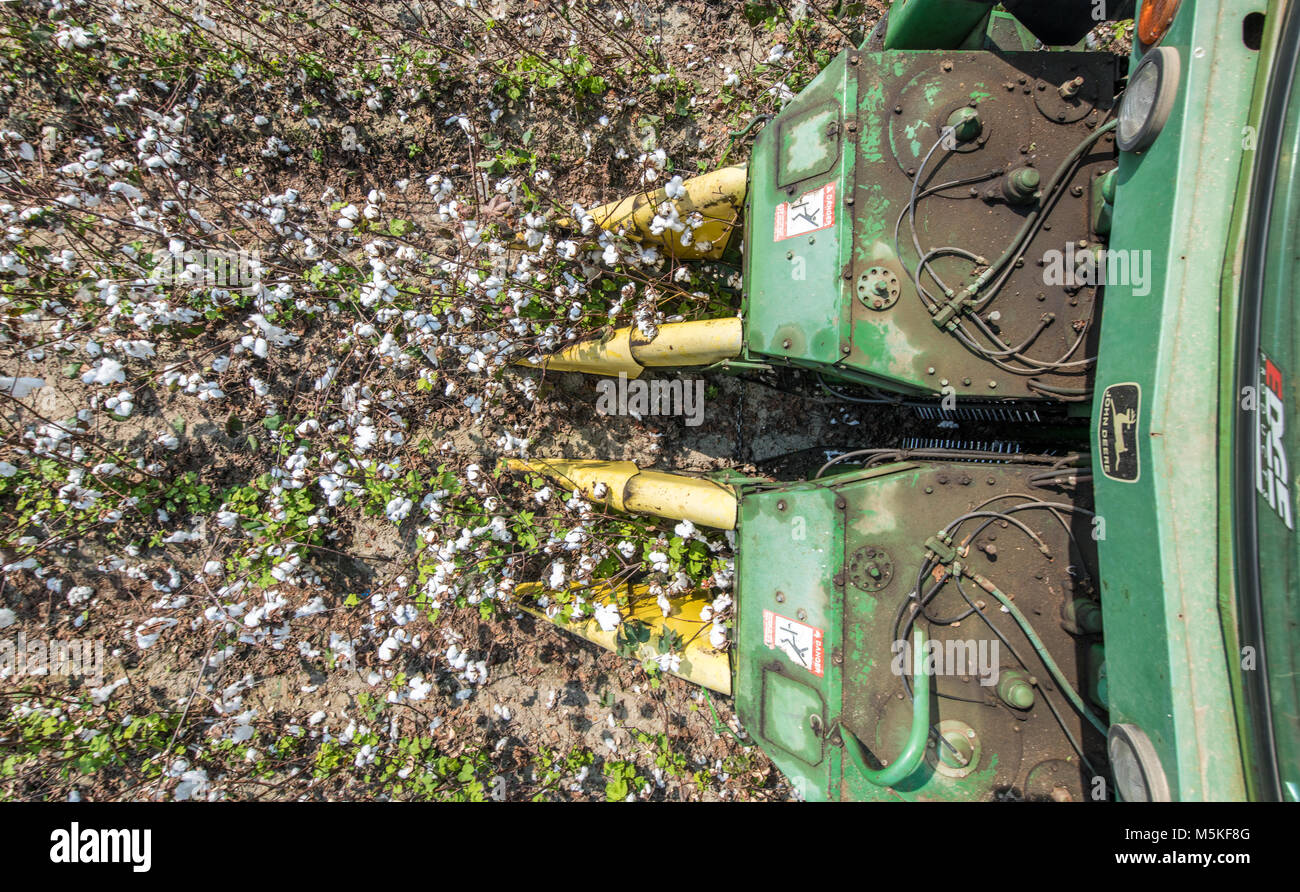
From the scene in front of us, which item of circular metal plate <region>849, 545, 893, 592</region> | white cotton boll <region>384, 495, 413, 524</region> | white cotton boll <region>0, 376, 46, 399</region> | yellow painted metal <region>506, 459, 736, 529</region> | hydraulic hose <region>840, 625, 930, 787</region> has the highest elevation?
white cotton boll <region>0, 376, 46, 399</region>

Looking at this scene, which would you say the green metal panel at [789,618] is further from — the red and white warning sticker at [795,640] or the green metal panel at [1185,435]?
the green metal panel at [1185,435]

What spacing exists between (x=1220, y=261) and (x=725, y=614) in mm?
2875

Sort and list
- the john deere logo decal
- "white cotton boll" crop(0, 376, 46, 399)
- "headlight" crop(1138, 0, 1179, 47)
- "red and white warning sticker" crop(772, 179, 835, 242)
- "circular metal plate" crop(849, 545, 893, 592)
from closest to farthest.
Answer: the john deere logo decal, "headlight" crop(1138, 0, 1179, 47), "circular metal plate" crop(849, 545, 893, 592), "red and white warning sticker" crop(772, 179, 835, 242), "white cotton boll" crop(0, 376, 46, 399)

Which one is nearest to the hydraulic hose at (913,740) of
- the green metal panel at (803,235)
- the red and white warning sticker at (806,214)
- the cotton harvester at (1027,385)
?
the cotton harvester at (1027,385)

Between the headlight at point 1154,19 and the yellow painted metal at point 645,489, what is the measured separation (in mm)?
2591

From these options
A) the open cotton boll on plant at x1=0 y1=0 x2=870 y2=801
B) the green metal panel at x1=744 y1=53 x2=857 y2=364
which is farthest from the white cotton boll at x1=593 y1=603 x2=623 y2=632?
the green metal panel at x1=744 y1=53 x2=857 y2=364

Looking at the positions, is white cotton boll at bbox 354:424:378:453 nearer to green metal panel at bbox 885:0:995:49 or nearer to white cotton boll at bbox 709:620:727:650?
white cotton boll at bbox 709:620:727:650

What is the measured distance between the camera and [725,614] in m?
3.82

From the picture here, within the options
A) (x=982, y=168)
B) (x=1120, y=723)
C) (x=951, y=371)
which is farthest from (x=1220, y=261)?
(x=1120, y=723)

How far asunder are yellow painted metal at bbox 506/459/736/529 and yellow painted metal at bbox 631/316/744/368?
759 mm

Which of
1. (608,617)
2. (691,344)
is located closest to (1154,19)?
(691,344)

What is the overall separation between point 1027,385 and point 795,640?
64.4 inches

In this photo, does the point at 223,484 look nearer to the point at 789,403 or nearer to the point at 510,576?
the point at 510,576

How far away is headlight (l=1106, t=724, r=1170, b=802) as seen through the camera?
184cm
